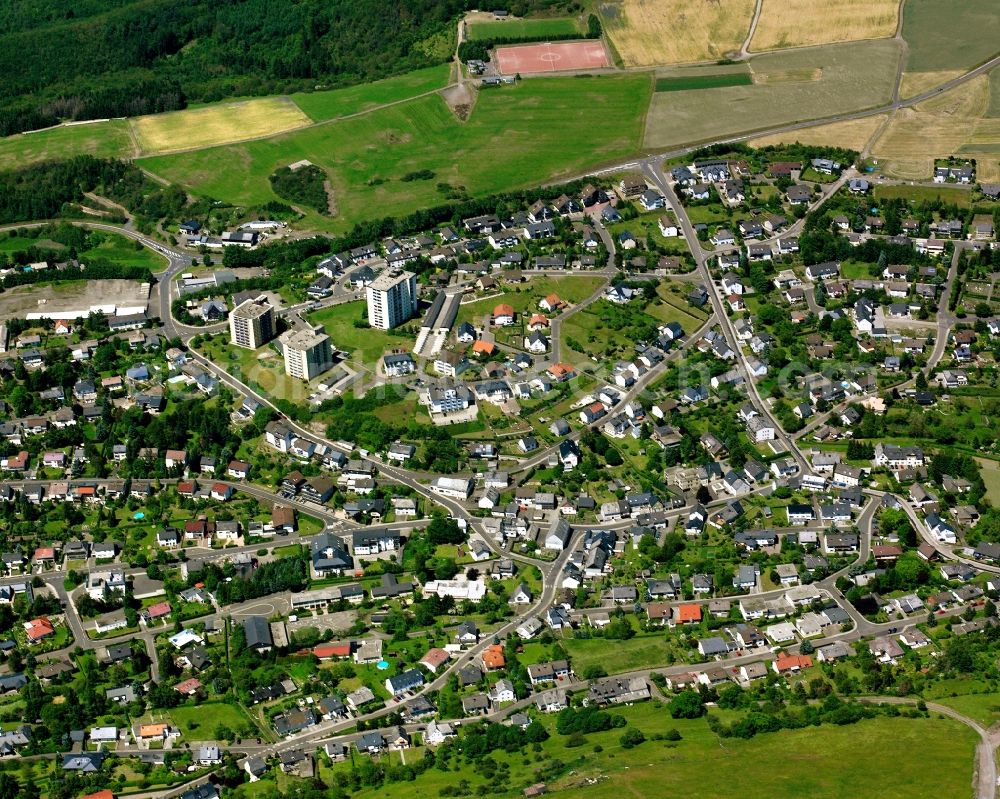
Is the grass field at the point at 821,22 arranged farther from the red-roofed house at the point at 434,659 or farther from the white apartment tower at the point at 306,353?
the red-roofed house at the point at 434,659

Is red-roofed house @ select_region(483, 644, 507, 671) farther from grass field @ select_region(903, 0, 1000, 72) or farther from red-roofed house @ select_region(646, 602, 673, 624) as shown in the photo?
grass field @ select_region(903, 0, 1000, 72)

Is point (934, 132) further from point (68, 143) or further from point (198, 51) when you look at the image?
point (68, 143)

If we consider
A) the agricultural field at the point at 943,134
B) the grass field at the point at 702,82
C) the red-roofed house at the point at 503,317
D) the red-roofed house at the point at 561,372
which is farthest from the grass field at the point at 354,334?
the agricultural field at the point at 943,134

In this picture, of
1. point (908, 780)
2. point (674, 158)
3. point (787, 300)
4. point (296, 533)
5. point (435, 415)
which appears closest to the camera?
point (908, 780)

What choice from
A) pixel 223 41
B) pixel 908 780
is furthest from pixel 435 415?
pixel 223 41

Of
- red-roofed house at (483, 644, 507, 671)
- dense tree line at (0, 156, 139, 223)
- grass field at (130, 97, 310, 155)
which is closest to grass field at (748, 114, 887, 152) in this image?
grass field at (130, 97, 310, 155)

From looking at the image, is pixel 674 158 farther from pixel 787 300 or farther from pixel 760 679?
pixel 760 679
